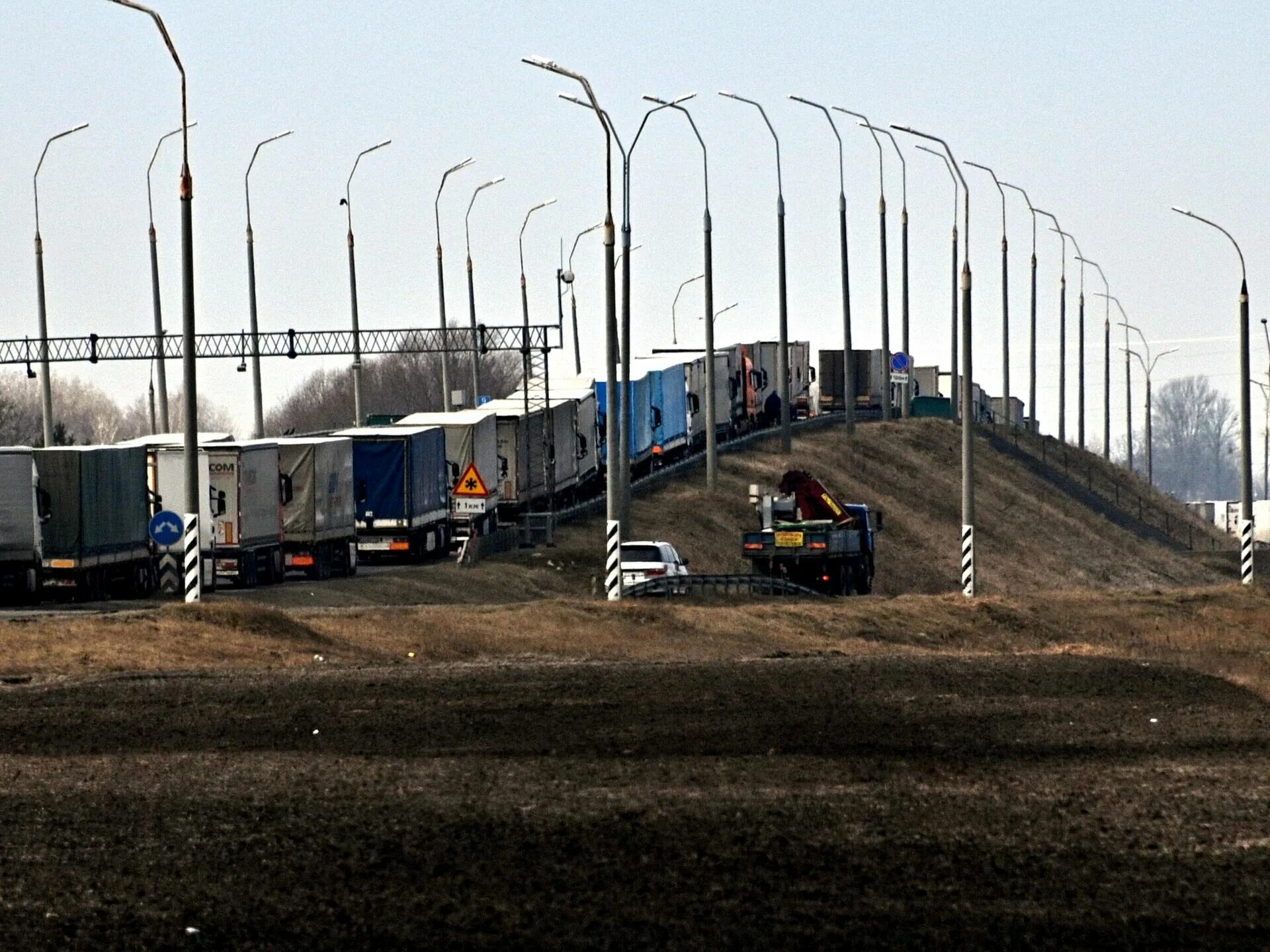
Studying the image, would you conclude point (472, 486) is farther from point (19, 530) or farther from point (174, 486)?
point (19, 530)

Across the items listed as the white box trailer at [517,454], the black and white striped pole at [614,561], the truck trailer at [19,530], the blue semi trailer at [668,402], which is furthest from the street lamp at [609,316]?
the blue semi trailer at [668,402]

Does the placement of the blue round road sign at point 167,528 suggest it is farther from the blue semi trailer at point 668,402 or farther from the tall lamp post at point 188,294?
the blue semi trailer at point 668,402

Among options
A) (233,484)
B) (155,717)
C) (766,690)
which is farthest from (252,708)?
(233,484)

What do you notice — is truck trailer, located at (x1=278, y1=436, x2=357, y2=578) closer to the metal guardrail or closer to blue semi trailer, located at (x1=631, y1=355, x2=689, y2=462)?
the metal guardrail

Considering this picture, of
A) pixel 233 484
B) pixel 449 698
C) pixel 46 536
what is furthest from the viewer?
pixel 233 484

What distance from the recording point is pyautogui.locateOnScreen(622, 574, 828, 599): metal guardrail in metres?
49.0

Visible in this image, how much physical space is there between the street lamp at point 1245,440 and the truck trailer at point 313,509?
822 inches

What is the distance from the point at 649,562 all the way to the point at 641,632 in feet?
49.0

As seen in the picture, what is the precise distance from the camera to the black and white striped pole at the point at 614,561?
138ft

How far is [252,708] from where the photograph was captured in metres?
24.2

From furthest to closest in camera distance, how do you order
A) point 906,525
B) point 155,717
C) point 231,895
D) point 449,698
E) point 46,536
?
point 906,525 → point 46,536 → point 449,698 → point 155,717 → point 231,895

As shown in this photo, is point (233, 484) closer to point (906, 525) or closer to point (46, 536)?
point (46, 536)

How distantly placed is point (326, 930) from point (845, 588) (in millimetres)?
46194

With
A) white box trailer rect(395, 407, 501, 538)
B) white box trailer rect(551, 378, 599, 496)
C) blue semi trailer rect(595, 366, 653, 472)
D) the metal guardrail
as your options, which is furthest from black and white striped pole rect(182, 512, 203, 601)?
blue semi trailer rect(595, 366, 653, 472)
